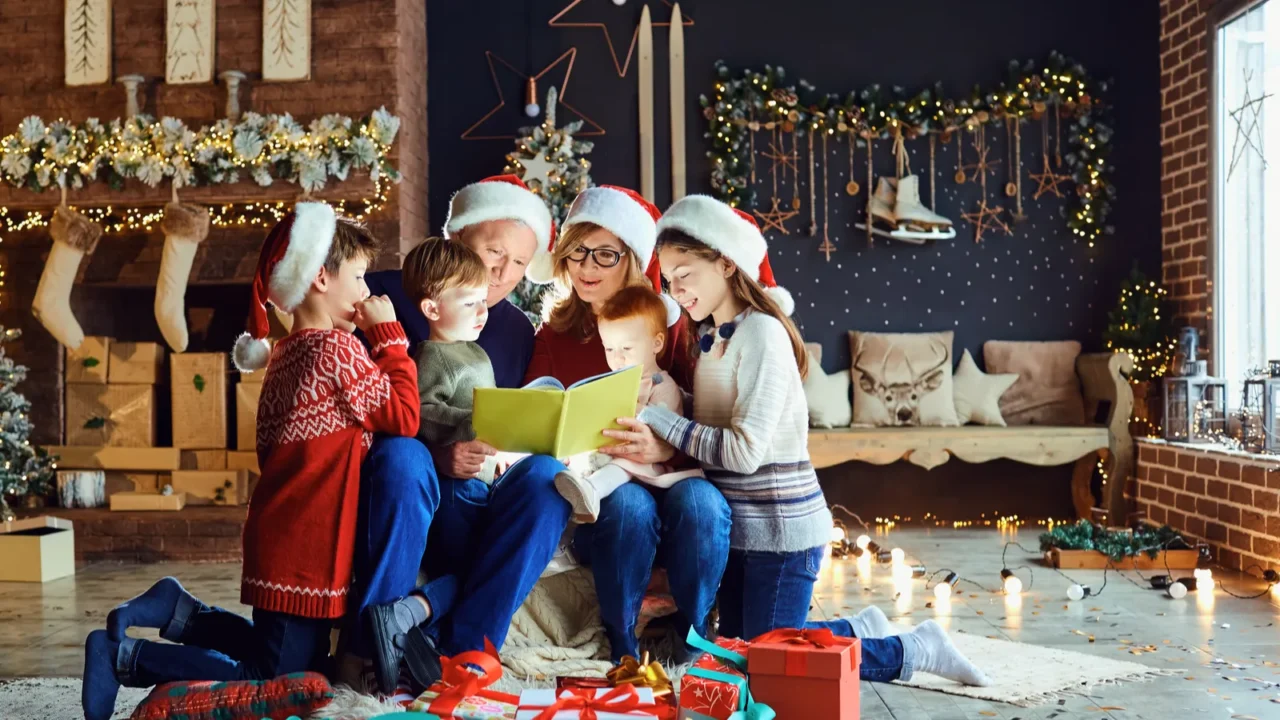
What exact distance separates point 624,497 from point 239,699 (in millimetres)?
895

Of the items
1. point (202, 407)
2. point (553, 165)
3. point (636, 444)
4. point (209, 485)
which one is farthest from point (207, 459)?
point (636, 444)

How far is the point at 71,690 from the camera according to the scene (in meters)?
2.89

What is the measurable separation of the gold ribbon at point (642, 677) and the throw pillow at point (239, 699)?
1.91 feet

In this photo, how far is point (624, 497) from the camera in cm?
265

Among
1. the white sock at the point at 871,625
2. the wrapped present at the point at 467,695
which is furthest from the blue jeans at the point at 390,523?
the white sock at the point at 871,625

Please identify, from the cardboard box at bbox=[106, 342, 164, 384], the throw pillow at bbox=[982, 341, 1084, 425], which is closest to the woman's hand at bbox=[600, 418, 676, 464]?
the cardboard box at bbox=[106, 342, 164, 384]

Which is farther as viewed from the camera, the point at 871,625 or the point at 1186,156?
the point at 1186,156

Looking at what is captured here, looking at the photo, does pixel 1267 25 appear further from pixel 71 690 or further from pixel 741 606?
pixel 71 690

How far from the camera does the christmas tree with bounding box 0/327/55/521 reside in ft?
16.2

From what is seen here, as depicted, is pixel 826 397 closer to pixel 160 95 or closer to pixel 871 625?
pixel 871 625

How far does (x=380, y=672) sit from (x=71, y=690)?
3.30 ft

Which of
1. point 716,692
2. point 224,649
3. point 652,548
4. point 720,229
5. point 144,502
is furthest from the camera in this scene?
point 144,502

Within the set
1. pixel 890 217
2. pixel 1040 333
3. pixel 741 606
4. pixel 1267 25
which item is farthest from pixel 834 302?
pixel 741 606

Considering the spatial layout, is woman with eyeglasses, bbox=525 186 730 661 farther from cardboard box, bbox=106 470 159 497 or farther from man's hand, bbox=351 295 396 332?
cardboard box, bbox=106 470 159 497
